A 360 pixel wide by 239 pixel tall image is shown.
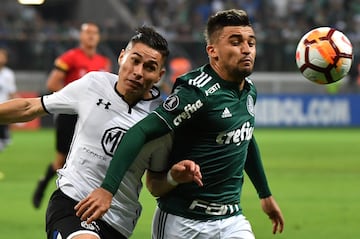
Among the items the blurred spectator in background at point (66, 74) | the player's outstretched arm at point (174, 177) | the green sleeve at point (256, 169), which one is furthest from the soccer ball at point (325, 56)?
the blurred spectator in background at point (66, 74)

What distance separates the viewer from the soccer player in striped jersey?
557 centimetres

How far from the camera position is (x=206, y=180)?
18.5 feet

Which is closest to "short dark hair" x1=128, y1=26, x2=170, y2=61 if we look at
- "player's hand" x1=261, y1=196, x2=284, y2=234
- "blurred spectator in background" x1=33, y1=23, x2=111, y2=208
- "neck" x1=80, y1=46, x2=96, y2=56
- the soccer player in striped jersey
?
the soccer player in striped jersey

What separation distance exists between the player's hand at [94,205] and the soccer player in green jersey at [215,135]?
0.51m

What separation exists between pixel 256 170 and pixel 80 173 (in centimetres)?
127

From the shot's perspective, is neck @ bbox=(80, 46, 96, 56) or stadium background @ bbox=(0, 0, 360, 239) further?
neck @ bbox=(80, 46, 96, 56)

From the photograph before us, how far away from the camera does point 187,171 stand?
5.20m

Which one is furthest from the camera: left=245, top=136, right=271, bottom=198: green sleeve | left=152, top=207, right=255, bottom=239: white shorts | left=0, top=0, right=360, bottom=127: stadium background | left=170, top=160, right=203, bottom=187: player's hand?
left=0, top=0, right=360, bottom=127: stadium background

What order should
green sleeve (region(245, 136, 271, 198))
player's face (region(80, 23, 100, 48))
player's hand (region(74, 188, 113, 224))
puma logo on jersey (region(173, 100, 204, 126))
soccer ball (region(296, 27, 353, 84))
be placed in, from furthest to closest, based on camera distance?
player's face (region(80, 23, 100, 48)), soccer ball (region(296, 27, 353, 84)), green sleeve (region(245, 136, 271, 198)), puma logo on jersey (region(173, 100, 204, 126)), player's hand (region(74, 188, 113, 224))

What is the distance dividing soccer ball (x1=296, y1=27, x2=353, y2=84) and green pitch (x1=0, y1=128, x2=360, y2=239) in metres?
3.77

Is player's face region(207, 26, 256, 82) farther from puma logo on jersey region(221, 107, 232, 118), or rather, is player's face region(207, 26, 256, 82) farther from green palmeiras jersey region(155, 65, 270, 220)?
puma logo on jersey region(221, 107, 232, 118)

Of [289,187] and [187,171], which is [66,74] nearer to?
[289,187]

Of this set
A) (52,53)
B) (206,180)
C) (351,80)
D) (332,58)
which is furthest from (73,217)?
(351,80)

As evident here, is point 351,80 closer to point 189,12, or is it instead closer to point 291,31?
point 291,31
